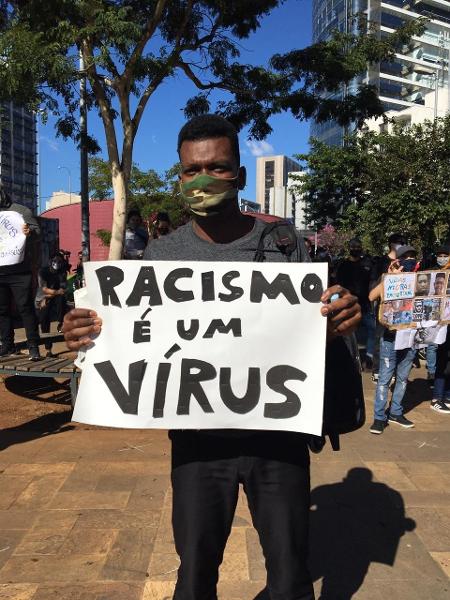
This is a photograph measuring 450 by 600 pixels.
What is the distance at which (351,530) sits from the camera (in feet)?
10.3

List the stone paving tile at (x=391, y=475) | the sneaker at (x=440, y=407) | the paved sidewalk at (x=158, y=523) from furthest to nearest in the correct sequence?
Answer: the sneaker at (x=440, y=407)
the stone paving tile at (x=391, y=475)
the paved sidewalk at (x=158, y=523)

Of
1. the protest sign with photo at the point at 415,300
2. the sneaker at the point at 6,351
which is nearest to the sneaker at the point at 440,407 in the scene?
the protest sign with photo at the point at 415,300

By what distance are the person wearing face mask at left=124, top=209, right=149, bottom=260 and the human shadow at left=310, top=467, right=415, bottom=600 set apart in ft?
14.4

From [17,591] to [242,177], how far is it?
2164mm

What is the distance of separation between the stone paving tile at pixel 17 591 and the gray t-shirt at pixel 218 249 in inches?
56.8

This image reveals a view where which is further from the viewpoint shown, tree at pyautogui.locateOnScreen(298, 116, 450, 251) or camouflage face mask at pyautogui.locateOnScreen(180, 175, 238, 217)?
tree at pyautogui.locateOnScreen(298, 116, 450, 251)

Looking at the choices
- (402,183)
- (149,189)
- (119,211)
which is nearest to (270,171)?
(149,189)

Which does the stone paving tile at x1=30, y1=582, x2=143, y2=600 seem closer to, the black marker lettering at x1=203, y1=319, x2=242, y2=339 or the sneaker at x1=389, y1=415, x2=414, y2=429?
the black marker lettering at x1=203, y1=319, x2=242, y2=339

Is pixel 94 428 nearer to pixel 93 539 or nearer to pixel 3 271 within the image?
pixel 3 271

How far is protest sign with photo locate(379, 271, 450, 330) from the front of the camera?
5.18 metres

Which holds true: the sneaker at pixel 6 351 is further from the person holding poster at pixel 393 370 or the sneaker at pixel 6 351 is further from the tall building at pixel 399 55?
the tall building at pixel 399 55

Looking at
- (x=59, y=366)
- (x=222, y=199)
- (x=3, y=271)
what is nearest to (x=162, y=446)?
(x=59, y=366)

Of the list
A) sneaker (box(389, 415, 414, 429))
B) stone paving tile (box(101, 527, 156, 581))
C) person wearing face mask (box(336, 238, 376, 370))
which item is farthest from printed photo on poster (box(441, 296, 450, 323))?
stone paving tile (box(101, 527, 156, 581))

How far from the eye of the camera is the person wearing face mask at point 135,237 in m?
7.29
